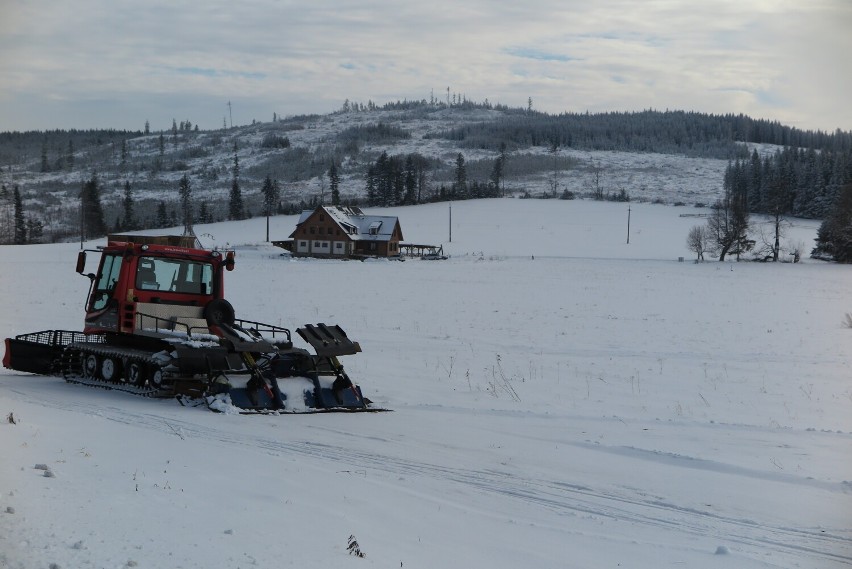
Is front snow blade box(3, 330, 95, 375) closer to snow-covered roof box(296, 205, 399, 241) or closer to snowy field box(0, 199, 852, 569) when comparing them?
snowy field box(0, 199, 852, 569)

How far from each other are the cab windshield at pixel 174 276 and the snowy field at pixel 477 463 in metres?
2.50

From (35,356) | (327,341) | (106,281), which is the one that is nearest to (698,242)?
(327,341)

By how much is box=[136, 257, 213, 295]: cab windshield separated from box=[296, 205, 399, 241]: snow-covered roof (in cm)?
7236

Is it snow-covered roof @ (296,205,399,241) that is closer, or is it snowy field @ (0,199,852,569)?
A: snowy field @ (0,199,852,569)

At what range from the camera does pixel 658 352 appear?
23.8 metres

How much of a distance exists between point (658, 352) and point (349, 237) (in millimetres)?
68464

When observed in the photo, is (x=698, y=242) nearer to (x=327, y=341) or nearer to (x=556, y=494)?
(x=327, y=341)

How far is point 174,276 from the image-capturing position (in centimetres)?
1681

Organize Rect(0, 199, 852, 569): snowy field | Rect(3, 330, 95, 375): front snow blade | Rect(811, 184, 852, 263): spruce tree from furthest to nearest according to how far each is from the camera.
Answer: Rect(811, 184, 852, 263): spruce tree < Rect(3, 330, 95, 375): front snow blade < Rect(0, 199, 852, 569): snowy field

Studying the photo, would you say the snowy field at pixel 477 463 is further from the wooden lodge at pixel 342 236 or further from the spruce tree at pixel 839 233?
the wooden lodge at pixel 342 236

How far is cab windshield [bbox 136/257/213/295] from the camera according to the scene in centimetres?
1655

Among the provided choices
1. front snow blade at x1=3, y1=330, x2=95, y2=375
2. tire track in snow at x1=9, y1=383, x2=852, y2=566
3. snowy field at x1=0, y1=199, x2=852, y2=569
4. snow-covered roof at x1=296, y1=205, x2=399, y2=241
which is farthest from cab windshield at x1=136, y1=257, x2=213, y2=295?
snow-covered roof at x1=296, y1=205, x2=399, y2=241

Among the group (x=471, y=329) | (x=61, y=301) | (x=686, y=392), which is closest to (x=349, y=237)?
(x=61, y=301)

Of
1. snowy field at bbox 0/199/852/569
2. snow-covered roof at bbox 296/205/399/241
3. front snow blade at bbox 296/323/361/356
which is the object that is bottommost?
snowy field at bbox 0/199/852/569
